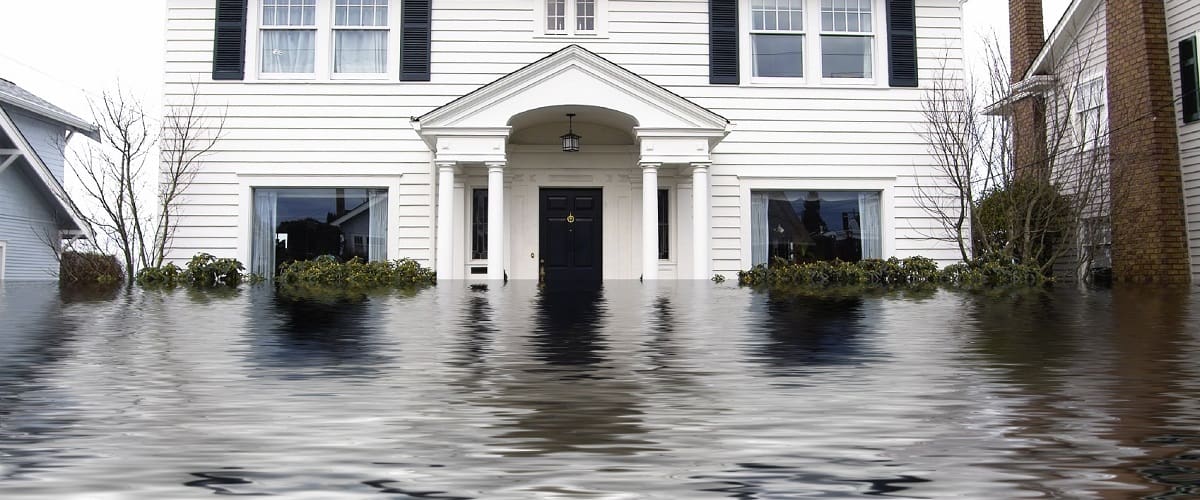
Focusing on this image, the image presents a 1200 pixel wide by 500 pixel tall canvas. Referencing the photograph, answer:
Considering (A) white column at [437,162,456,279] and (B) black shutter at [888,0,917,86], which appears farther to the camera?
(B) black shutter at [888,0,917,86]

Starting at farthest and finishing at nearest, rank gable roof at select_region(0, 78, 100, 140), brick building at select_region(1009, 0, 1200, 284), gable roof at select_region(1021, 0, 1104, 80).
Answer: gable roof at select_region(0, 78, 100, 140) < gable roof at select_region(1021, 0, 1104, 80) < brick building at select_region(1009, 0, 1200, 284)

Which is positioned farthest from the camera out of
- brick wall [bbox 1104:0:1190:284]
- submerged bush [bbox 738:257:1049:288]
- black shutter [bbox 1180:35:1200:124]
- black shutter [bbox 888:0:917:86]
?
black shutter [bbox 888:0:917:86]

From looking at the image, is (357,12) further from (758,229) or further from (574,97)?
(758,229)

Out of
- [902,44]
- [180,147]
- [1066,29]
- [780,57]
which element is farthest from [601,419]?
[1066,29]

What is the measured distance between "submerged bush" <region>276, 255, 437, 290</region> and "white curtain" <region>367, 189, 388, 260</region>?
6.01 feet

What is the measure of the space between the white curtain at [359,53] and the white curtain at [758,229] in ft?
24.1

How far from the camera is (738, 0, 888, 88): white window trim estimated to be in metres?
16.7

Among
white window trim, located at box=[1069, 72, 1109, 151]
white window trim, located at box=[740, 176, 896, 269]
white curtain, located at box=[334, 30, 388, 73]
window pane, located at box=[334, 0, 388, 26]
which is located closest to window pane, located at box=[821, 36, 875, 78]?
white window trim, located at box=[740, 176, 896, 269]

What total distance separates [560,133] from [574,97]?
69.5 inches

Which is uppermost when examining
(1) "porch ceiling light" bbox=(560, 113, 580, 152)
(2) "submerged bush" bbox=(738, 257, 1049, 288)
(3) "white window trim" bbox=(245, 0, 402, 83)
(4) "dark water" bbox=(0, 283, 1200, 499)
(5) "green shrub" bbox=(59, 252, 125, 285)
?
(3) "white window trim" bbox=(245, 0, 402, 83)

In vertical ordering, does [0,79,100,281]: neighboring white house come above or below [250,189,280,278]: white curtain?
above

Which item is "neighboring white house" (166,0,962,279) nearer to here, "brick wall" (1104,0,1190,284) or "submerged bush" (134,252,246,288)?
"submerged bush" (134,252,246,288)

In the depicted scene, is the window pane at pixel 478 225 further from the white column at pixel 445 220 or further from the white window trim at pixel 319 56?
the white window trim at pixel 319 56

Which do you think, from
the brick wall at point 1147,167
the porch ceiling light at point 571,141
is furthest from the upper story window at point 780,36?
the brick wall at point 1147,167
